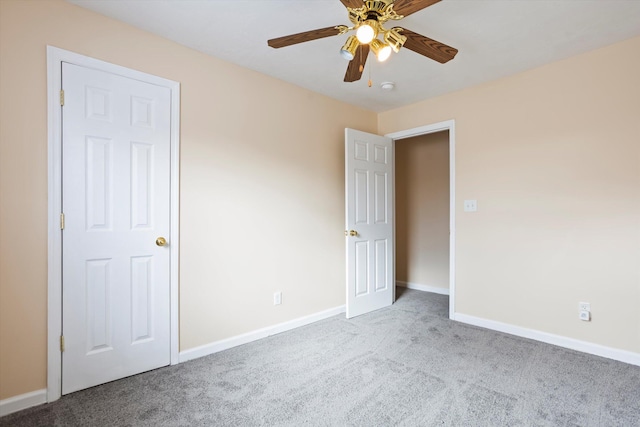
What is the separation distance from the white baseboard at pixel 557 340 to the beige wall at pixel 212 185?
1447 mm

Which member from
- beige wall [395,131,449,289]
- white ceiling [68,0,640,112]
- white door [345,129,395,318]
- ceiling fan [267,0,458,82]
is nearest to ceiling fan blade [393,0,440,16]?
ceiling fan [267,0,458,82]

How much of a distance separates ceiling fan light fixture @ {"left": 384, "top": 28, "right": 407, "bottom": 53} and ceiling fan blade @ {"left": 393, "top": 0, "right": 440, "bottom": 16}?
0.10 m

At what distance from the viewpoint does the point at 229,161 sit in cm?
269

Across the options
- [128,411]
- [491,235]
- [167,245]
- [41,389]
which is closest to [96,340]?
[41,389]

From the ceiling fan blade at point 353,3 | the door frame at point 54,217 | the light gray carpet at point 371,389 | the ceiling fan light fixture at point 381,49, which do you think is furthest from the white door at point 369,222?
the door frame at point 54,217

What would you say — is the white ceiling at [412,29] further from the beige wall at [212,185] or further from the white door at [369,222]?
the white door at [369,222]

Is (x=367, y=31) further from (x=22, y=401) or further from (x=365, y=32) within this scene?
(x=22, y=401)

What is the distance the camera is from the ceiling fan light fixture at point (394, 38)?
1636 millimetres

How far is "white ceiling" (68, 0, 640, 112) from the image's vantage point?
197 cm

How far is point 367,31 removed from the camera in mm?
1553

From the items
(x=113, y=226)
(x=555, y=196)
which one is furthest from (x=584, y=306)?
(x=113, y=226)

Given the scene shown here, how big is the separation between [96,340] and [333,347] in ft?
5.63

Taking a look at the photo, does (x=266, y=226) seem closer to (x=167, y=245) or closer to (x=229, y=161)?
(x=229, y=161)

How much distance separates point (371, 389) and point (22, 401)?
6.75ft
